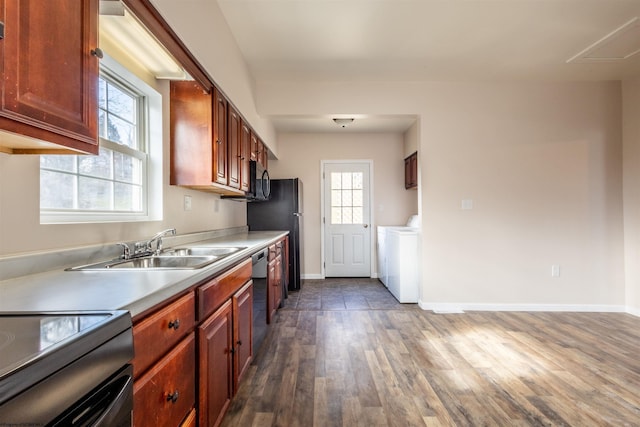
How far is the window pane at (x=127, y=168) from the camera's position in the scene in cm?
185

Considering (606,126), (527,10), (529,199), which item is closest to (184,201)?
(527,10)

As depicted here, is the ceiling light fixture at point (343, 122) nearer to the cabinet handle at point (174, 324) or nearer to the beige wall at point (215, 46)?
the beige wall at point (215, 46)

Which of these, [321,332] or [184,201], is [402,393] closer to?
[321,332]

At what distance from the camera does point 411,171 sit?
184 inches

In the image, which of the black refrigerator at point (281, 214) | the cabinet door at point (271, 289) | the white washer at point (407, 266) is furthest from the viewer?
the black refrigerator at point (281, 214)

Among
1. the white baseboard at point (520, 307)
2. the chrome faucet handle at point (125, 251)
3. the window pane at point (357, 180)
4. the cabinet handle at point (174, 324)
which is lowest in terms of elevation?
the white baseboard at point (520, 307)

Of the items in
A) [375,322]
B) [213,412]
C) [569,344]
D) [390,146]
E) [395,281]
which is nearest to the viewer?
[213,412]

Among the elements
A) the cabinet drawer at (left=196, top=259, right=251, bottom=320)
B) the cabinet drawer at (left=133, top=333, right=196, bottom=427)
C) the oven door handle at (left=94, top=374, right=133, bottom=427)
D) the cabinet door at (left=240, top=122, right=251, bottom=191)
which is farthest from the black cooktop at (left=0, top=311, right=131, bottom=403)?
the cabinet door at (left=240, top=122, right=251, bottom=191)

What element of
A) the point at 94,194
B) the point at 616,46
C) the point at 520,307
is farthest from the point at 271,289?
the point at 616,46

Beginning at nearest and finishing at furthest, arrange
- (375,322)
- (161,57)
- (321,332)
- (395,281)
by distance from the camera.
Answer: (161,57) < (321,332) < (375,322) < (395,281)

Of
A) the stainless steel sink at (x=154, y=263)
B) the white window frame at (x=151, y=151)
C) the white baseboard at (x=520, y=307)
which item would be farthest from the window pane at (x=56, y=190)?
the white baseboard at (x=520, y=307)

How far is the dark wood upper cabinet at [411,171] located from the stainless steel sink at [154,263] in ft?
11.4

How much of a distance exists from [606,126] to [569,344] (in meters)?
2.56

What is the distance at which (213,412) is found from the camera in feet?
4.55
